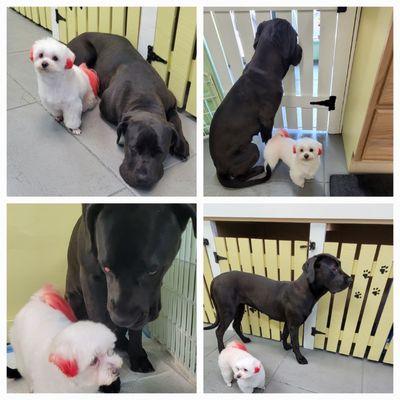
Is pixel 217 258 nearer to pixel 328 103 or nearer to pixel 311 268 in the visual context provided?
pixel 311 268

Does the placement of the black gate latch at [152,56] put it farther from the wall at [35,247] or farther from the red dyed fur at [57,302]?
the red dyed fur at [57,302]

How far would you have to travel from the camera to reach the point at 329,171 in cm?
169

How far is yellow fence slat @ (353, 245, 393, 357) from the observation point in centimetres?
138

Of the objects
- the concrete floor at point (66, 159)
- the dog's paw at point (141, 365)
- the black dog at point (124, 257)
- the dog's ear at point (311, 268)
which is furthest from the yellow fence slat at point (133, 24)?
the dog's paw at point (141, 365)

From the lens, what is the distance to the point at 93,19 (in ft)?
5.81

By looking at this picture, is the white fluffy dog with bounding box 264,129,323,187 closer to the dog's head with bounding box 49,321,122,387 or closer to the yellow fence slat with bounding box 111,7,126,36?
the yellow fence slat with bounding box 111,7,126,36

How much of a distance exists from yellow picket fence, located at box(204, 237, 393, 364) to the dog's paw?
53cm

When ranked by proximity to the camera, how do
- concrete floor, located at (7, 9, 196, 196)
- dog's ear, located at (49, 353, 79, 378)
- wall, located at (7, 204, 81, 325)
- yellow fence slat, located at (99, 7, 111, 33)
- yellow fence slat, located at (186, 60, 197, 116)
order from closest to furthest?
dog's ear, located at (49, 353, 79, 378), wall, located at (7, 204, 81, 325), concrete floor, located at (7, 9, 196, 196), yellow fence slat, located at (186, 60, 197, 116), yellow fence slat, located at (99, 7, 111, 33)

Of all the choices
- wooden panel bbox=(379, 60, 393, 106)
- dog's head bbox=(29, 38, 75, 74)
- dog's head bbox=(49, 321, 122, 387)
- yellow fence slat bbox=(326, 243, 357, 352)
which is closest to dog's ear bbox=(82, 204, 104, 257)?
dog's head bbox=(49, 321, 122, 387)

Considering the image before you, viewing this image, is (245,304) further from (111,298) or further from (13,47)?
(13,47)

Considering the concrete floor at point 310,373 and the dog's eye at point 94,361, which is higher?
the dog's eye at point 94,361

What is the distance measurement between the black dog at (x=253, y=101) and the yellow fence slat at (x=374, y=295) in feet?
2.07

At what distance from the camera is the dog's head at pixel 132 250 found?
99 cm

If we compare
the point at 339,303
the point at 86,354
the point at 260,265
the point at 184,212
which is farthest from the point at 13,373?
the point at 339,303
